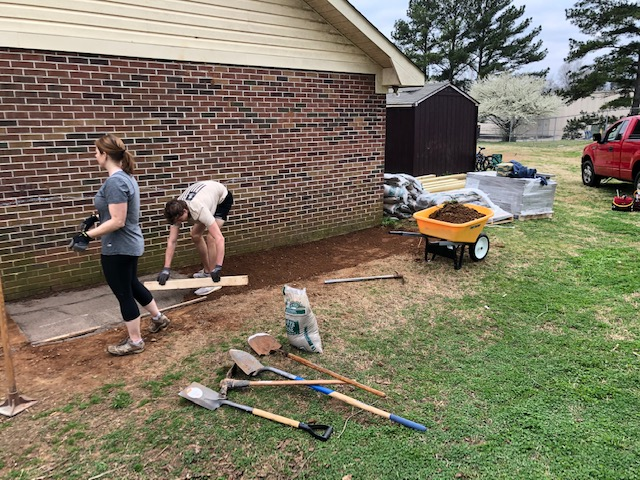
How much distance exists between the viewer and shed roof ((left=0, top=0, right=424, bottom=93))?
503cm

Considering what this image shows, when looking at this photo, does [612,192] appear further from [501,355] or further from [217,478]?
[217,478]

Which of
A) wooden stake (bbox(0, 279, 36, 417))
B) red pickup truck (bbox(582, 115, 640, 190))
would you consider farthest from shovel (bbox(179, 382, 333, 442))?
red pickup truck (bbox(582, 115, 640, 190))

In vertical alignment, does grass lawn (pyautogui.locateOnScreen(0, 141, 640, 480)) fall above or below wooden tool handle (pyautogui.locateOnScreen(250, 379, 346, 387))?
below

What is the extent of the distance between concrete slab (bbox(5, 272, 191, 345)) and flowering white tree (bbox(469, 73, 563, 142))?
37.8m

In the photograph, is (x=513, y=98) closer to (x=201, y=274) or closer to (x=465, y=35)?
(x=465, y=35)

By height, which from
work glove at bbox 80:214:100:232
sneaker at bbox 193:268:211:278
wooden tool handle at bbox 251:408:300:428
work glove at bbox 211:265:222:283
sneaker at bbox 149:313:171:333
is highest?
work glove at bbox 80:214:100:232

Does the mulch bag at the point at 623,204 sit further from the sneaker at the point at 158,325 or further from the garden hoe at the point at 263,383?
the sneaker at the point at 158,325

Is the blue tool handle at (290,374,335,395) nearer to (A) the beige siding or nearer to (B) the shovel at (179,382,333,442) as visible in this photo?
(B) the shovel at (179,382,333,442)

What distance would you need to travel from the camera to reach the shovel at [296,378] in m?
3.17

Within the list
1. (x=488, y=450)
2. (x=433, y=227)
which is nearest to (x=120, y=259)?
(x=488, y=450)

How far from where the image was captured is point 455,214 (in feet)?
21.7

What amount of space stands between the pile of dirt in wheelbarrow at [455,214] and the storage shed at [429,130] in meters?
7.16

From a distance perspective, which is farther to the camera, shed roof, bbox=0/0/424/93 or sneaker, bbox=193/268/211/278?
sneaker, bbox=193/268/211/278

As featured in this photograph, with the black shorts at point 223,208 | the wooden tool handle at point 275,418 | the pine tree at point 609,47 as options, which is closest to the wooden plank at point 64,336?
the black shorts at point 223,208
